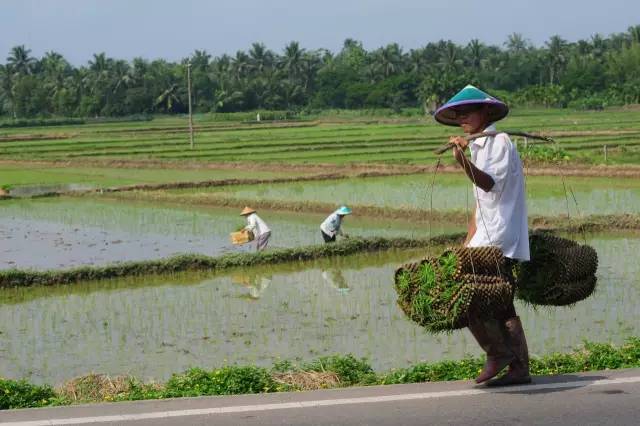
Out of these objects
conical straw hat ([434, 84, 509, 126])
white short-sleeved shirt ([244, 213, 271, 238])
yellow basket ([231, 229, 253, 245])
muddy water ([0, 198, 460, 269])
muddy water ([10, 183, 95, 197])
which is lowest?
muddy water ([10, 183, 95, 197])

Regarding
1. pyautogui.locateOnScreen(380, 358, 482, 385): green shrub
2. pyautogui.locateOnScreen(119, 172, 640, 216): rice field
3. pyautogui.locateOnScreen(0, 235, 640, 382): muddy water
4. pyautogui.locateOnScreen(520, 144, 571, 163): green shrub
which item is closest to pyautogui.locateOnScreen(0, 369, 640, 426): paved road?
pyautogui.locateOnScreen(380, 358, 482, 385): green shrub

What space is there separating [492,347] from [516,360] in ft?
0.40

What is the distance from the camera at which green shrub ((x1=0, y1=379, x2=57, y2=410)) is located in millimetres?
4555

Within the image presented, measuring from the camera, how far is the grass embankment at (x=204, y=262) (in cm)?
1105

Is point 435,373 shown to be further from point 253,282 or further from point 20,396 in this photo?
point 253,282

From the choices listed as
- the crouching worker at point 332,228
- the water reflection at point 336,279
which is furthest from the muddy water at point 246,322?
the crouching worker at point 332,228

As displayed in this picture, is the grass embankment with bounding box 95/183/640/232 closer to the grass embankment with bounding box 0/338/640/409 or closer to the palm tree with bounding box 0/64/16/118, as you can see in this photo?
the grass embankment with bounding box 0/338/640/409

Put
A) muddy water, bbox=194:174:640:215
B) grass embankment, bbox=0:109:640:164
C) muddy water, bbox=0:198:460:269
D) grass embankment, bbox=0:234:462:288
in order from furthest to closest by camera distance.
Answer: grass embankment, bbox=0:109:640:164 → muddy water, bbox=194:174:640:215 → muddy water, bbox=0:198:460:269 → grass embankment, bbox=0:234:462:288

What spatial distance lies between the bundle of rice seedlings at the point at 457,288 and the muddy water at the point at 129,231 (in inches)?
354

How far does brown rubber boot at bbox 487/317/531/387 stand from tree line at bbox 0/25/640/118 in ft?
185

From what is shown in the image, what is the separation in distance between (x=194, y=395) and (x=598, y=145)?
80.0 feet

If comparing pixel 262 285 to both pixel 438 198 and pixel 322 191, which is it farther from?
pixel 322 191

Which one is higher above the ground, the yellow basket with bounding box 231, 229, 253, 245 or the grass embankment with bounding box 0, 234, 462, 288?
the yellow basket with bounding box 231, 229, 253, 245

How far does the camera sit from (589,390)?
4297 mm
